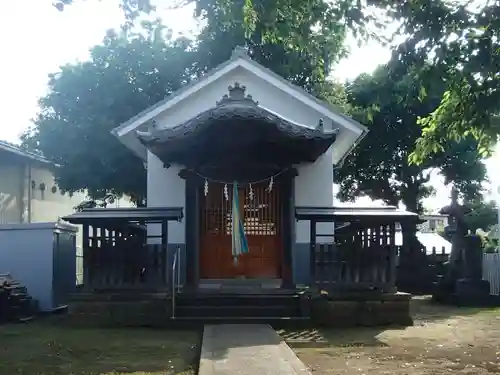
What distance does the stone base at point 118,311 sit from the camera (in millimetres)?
13221

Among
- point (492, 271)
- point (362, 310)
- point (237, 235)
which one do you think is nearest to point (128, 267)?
point (237, 235)

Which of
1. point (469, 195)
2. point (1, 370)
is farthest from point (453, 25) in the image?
point (469, 195)

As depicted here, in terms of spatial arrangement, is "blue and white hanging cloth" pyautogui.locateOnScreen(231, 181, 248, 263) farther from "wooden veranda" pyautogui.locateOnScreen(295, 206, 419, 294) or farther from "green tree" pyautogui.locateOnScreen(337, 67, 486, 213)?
"green tree" pyautogui.locateOnScreen(337, 67, 486, 213)

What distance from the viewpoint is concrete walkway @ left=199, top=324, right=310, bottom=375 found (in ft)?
25.4

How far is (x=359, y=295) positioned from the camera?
13.4 metres

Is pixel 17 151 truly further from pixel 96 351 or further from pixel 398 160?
pixel 398 160

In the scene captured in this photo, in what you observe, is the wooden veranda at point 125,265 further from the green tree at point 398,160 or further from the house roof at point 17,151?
the green tree at point 398,160

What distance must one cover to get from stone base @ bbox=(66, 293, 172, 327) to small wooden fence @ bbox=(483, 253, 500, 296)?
11.5m

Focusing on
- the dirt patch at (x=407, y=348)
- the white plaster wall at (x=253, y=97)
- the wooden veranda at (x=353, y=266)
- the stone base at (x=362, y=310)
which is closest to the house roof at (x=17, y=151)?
the white plaster wall at (x=253, y=97)

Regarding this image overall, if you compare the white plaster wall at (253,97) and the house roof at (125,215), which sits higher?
the white plaster wall at (253,97)

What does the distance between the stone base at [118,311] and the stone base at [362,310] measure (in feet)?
9.91

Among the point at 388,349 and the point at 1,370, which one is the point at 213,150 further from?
the point at 1,370

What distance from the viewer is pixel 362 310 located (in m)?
13.3

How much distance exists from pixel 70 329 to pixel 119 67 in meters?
14.2
